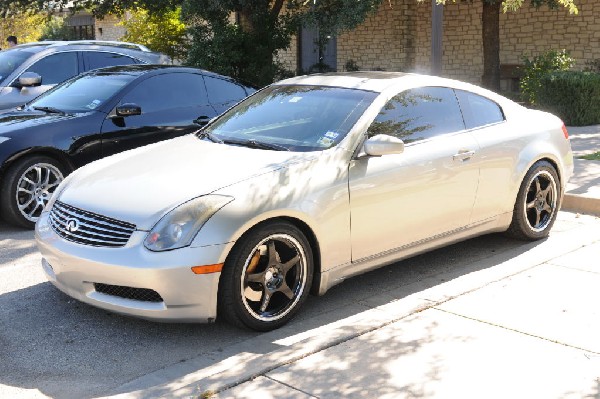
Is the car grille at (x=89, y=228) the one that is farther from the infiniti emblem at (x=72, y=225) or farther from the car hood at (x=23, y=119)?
the car hood at (x=23, y=119)

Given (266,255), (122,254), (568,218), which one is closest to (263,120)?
(266,255)

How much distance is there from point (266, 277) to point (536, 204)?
3.06 m

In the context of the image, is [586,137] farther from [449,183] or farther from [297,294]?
[297,294]

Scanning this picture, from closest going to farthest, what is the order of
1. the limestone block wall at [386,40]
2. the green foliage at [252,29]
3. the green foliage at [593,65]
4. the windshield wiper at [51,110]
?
the windshield wiper at [51,110]
the green foliage at [252,29]
the green foliage at [593,65]
the limestone block wall at [386,40]

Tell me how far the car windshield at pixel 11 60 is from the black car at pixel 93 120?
2.36m

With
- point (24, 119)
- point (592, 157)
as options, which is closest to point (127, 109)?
point (24, 119)

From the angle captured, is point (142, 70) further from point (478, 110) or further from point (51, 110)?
point (478, 110)

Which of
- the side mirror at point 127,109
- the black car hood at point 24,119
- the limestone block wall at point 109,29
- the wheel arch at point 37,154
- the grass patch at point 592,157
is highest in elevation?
the limestone block wall at point 109,29

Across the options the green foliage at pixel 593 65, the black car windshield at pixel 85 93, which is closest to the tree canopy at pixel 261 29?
the green foliage at pixel 593 65

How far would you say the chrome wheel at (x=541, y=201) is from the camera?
6742 millimetres

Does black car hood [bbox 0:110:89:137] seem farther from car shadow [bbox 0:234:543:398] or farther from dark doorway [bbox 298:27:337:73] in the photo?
dark doorway [bbox 298:27:337:73]

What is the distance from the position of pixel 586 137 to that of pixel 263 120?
8.10 meters

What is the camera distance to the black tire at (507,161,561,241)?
6594 mm

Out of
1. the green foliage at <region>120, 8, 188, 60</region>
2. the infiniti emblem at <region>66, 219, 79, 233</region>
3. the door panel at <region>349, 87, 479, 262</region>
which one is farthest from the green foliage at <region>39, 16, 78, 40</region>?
the infiniti emblem at <region>66, 219, 79, 233</region>
